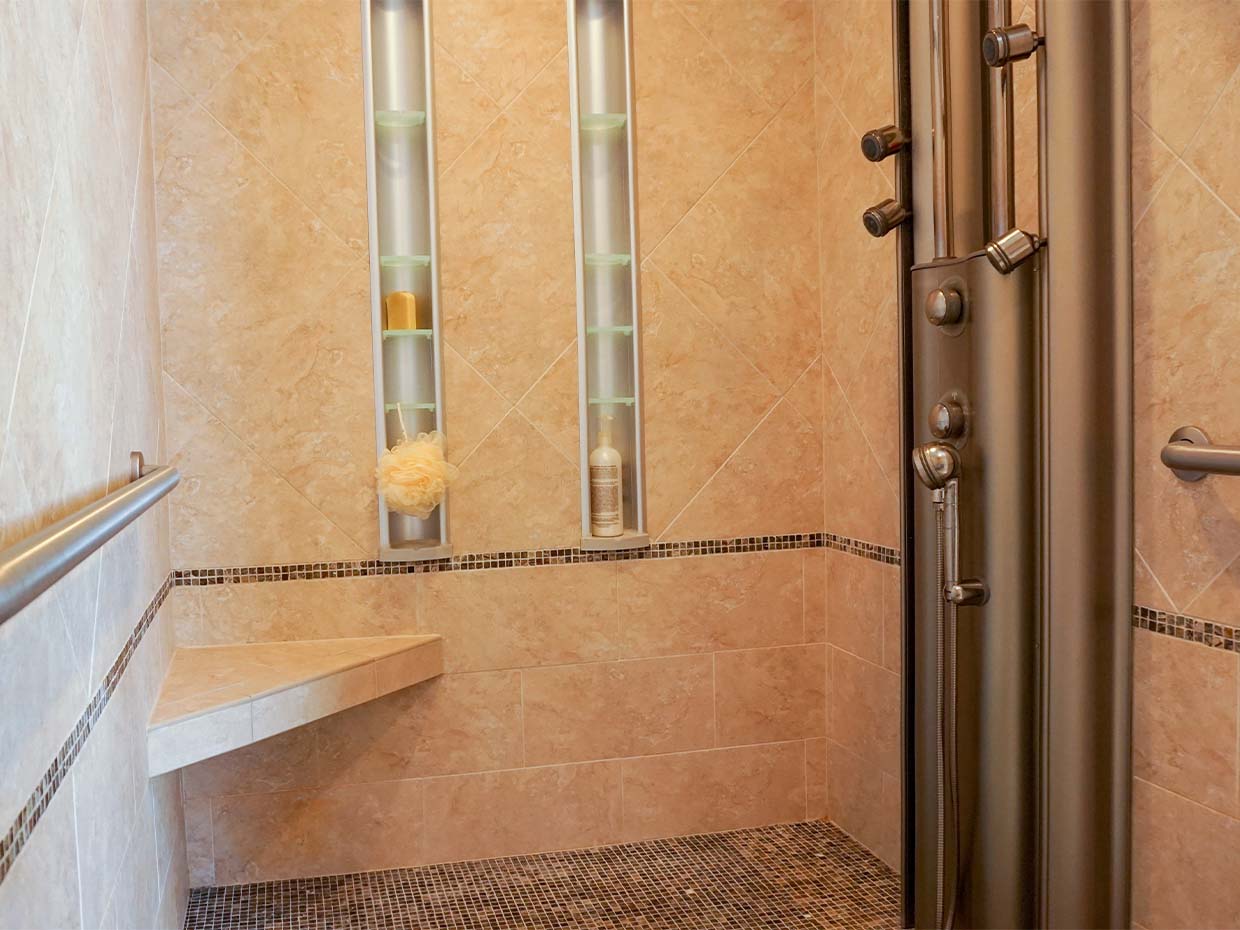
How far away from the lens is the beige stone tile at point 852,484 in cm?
242

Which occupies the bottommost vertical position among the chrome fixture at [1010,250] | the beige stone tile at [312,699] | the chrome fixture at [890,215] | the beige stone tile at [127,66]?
the beige stone tile at [312,699]

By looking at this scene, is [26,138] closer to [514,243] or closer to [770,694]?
[514,243]

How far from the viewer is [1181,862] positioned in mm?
1627

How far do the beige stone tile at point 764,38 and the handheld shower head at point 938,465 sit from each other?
4.49ft

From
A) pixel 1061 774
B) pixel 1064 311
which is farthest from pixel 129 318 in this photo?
pixel 1061 774

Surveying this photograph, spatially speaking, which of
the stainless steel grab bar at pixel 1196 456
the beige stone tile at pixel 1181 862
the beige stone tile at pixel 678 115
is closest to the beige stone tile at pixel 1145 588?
the stainless steel grab bar at pixel 1196 456

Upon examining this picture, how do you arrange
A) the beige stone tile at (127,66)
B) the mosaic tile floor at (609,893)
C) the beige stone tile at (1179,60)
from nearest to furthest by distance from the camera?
the beige stone tile at (1179,60)
the beige stone tile at (127,66)
the mosaic tile floor at (609,893)

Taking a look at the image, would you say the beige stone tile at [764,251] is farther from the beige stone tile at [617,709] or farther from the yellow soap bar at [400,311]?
the beige stone tile at [617,709]

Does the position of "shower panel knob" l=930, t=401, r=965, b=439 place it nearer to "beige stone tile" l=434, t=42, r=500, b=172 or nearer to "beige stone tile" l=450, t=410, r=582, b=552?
"beige stone tile" l=450, t=410, r=582, b=552

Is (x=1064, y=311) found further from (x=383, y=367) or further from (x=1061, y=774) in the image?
(x=383, y=367)

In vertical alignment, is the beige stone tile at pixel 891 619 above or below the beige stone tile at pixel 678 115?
below

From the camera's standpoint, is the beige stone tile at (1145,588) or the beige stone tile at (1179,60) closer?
the beige stone tile at (1179,60)

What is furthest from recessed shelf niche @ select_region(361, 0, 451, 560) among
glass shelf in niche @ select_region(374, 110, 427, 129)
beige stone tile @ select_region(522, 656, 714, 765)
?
beige stone tile @ select_region(522, 656, 714, 765)

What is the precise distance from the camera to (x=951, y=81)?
1.55 meters
